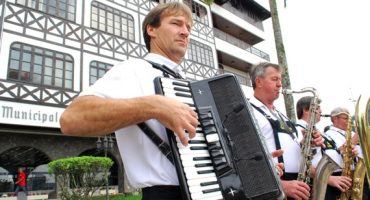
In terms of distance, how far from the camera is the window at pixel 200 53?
68.1 ft

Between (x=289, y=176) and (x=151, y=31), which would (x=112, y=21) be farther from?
(x=151, y=31)

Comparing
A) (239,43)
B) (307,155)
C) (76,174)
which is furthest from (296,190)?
(239,43)

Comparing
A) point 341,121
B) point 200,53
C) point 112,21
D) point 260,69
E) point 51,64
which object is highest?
point 112,21

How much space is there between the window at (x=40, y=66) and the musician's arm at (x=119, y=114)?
13.1 m

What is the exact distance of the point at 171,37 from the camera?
7.29 feet

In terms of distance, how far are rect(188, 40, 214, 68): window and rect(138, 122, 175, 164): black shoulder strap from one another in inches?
748

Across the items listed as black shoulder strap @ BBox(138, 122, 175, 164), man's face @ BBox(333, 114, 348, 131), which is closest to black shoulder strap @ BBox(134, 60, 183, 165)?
black shoulder strap @ BBox(138, 122, 175, 164)

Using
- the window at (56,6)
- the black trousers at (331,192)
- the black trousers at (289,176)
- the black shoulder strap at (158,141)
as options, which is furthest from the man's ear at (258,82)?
the window at (56,6)

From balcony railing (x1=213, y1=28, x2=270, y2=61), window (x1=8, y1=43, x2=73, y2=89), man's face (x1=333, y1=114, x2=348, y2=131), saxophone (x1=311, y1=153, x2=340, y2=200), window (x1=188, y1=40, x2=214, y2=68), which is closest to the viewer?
saxophone (x1=311, y1=153, x2=340, y2=200)

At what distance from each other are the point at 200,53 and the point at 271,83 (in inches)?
698

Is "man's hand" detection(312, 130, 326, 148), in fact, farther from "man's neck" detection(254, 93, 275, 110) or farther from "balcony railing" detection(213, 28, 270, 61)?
"balcony railing" detection(213, 28, 270, 61)

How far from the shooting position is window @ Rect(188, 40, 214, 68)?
20766 millimetres

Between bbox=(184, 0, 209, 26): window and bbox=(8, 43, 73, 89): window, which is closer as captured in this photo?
bbox=(8, 43, 73, 89): window

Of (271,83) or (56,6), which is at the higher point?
(56,6)
